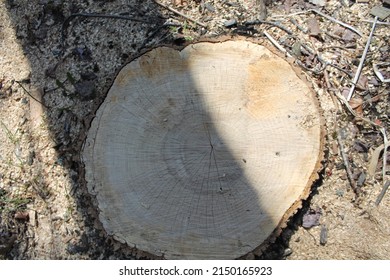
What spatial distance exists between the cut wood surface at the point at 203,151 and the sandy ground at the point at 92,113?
0.13 metres

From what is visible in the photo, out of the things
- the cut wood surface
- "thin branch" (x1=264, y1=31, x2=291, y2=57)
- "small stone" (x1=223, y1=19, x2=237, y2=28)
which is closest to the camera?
the cut wood surface

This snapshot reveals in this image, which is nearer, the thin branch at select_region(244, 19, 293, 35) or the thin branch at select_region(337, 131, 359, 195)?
the thin branch at select_region(337, 131, 359, 195)

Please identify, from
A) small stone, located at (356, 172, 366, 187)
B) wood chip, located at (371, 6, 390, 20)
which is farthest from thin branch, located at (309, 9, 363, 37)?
small stone, located at (356, 172, 366, 187)

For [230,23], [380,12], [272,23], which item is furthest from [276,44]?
[380,12]

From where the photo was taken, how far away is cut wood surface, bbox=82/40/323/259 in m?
2.42

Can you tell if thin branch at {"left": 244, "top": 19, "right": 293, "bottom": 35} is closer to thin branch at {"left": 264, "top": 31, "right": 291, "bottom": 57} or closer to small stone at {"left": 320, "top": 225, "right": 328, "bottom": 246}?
thin branch at {"left": 264, "top": 31, "right": 291, "bottom": 57}

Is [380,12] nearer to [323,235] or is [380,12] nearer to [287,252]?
[323,235]

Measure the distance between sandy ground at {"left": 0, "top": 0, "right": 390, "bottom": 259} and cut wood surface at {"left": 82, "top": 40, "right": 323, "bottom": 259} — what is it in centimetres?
13

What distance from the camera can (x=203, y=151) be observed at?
2.46m

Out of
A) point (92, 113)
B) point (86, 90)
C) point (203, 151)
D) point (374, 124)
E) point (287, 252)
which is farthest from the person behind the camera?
point (86, 90)

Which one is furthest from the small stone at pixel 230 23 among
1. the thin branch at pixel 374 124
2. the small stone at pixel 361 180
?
the small stone at pixel 361 180

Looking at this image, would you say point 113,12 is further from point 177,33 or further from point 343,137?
point 343,137

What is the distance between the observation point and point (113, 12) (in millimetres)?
3219

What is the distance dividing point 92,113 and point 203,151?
1.94ft
